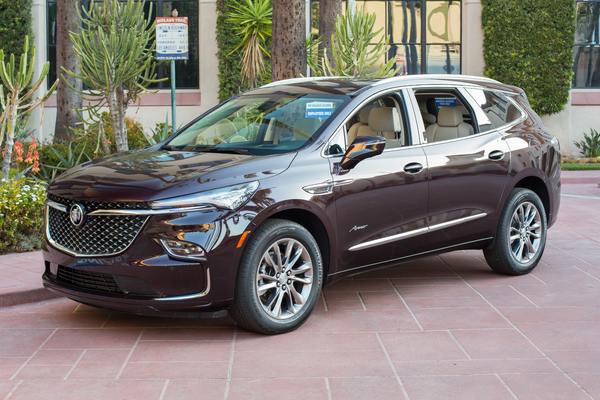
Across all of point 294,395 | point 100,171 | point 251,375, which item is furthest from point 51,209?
point 294,395

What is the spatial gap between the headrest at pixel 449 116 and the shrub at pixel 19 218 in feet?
13.9

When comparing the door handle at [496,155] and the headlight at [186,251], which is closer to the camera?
the headlight at [186,251]

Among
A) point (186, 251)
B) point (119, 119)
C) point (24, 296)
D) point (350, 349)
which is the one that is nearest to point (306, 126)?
point (186, 251)

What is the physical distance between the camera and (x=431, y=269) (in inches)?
282

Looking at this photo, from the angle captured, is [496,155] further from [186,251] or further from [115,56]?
[115,56]

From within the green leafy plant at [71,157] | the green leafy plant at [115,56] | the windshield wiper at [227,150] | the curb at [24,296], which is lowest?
the curb at [24,296]

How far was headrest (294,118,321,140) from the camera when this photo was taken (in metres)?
5.43

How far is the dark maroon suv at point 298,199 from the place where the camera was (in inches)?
182

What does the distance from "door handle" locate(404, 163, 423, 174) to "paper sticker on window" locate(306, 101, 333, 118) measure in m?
0.75

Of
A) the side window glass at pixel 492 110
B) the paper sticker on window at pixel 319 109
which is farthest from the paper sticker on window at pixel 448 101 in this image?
the paper sticker on window at pixel 319 109

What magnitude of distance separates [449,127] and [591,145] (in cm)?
1575

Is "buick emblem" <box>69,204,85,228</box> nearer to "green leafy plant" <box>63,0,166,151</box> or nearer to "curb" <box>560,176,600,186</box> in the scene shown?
"green leafy plant" <box>63,0,166,151</box>

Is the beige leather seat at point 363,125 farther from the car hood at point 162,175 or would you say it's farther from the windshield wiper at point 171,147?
the windshield wiper at point 171,147

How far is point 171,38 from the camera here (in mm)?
10555
